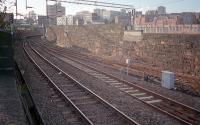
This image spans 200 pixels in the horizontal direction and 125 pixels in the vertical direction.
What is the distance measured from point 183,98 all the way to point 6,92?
7.70m

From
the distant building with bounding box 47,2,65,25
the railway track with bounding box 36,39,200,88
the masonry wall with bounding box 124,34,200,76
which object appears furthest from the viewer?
the distant building with bounding box 47,2,65,25

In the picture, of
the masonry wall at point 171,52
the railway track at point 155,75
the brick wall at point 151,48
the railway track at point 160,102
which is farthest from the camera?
the brick wall at point 151,48

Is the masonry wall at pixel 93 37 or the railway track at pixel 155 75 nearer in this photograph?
the railway track at pixel 155 75

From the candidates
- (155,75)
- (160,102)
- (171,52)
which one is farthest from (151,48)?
(160,102)

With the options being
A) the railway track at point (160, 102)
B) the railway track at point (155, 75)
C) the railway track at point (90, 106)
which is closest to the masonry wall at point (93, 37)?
the railway track at point (155, 75)

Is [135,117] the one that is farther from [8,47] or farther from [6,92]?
[8,47]

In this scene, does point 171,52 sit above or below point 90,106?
above

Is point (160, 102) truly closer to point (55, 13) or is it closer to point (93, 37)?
point (93, 37)

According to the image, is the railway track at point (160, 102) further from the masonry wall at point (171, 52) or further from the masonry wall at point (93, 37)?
the masonry wall at point (93, 37)

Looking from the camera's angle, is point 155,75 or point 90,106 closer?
point 90,106

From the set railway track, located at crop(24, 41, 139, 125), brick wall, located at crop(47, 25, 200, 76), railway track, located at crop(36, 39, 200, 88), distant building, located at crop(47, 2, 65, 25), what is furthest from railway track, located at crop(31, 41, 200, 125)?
distant building, located at crop(47, 2, 65, 25)

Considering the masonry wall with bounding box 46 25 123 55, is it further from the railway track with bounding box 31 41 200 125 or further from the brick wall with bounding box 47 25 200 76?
the railway track with bounding box 31 41 200 125

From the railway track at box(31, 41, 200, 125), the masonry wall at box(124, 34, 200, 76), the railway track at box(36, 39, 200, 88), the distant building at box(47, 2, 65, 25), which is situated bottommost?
the railway track at box(31, 41, 200, 125)

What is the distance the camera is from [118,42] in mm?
33062
